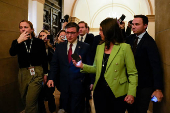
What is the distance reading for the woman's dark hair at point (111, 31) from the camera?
1.90 m

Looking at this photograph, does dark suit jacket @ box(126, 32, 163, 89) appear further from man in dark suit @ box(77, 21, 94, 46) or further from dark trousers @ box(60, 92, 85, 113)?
man in dark suit @ box(77, 21, 94, 46)

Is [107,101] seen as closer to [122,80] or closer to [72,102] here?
[122,80]

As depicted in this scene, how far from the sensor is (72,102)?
2.56 meters

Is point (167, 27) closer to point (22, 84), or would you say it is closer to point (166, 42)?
point (166, 42)

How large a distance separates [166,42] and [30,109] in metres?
2.06

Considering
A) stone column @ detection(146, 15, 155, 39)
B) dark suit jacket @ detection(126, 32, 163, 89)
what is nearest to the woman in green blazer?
dark suit jacket @ detection(126, 32, 163, 89)

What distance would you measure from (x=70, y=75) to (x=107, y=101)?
30.8 inches

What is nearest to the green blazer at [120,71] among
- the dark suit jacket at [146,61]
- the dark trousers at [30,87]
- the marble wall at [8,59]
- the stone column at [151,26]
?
the dark suit jacket at [146,61]

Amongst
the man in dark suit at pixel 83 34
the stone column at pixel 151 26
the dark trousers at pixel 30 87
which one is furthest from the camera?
the stone column at pixel 151 26

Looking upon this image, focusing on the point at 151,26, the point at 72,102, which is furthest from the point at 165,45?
the point at 151,26

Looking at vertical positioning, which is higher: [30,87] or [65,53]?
[65,53]

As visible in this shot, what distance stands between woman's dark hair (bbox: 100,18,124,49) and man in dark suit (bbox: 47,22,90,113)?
79 centimetres

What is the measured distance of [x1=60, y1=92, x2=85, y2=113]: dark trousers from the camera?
255cm

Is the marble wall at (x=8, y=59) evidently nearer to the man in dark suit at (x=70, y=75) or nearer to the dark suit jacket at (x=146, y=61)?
the man in dark suit at (x=70, y=75)
